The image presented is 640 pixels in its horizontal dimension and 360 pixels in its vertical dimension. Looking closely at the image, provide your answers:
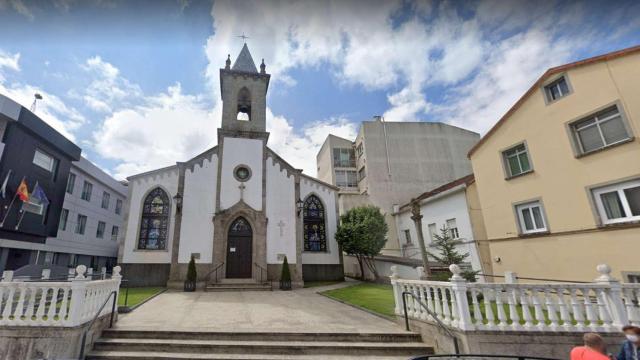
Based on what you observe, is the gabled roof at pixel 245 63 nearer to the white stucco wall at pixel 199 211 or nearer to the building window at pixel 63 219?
the white stucco wall at pixel 199 211

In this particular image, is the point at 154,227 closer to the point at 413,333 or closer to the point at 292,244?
the point at 292,244

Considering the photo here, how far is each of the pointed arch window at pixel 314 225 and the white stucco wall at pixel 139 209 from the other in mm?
8030

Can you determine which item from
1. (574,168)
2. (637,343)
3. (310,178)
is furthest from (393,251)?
(637,343)

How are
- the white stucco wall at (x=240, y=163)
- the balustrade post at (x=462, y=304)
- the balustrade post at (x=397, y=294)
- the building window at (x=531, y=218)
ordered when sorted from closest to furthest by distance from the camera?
the balustrade post at (x=462, y=304) < the balustrade post at (x=397, y=294) < the building window at (x=531, y=218) < the white stucco wall at (x=240, y=163)

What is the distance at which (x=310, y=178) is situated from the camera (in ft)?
63.1

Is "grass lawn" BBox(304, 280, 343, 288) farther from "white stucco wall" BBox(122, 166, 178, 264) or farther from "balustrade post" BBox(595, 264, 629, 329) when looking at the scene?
"balustrade post" BBox(595, 264, 629, 329)

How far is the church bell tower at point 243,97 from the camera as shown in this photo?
18344mm

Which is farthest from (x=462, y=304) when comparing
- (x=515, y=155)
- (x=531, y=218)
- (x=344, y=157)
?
(x=344, y=157)

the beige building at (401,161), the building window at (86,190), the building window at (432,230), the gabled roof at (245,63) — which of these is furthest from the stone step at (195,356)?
the building window at (86,190)

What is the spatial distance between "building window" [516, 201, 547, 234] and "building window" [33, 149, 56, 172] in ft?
85.6

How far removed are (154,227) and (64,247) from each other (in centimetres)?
990

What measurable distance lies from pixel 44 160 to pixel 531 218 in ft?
88.3

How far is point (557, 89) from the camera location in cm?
1018

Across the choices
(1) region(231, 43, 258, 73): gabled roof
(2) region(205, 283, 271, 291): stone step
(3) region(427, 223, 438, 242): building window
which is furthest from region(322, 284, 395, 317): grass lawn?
(1) region(231, 43, 258, 73): gabled roof
